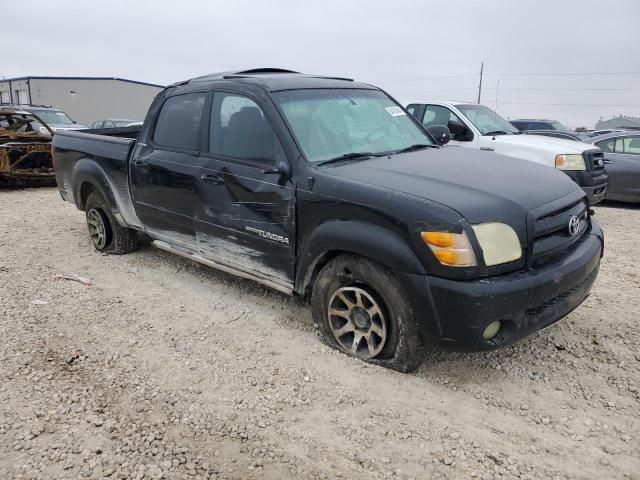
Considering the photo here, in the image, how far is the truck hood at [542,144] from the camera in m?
7.12

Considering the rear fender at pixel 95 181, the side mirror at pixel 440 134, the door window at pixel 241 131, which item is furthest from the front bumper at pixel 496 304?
the rear fender at pixel 95 181

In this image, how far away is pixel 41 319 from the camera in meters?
4.12

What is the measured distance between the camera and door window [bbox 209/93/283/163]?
12.2 feet

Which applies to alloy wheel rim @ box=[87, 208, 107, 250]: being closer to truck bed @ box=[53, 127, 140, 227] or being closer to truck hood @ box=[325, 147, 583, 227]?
truck bed @ box=[53, 127, 140, 227]

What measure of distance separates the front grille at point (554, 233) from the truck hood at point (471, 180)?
96 mm

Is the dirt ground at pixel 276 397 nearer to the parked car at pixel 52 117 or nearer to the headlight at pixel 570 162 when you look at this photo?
the headlight at pixel 570 162

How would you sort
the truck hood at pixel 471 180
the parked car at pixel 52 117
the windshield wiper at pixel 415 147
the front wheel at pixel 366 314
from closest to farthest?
the truck hood at pixel 471 180 → the front wheel at pixel 366 314 → the windshield wiper at pixel 415 147 → the parked car at pixel 52 117

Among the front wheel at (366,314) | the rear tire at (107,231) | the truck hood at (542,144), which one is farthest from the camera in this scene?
the truck hood at (542,144)

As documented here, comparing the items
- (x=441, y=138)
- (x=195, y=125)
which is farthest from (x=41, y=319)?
(x=441, y=138)

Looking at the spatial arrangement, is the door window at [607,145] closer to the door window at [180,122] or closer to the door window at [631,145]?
the door window at [631,145]

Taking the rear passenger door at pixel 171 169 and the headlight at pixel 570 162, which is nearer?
the rear passenger door at pixel 171 169

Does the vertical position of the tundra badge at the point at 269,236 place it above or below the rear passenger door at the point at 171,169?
below

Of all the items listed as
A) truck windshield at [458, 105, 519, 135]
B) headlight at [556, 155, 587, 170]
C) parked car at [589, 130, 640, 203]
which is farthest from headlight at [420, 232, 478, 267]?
parked car at [589, 130, 640, 203]

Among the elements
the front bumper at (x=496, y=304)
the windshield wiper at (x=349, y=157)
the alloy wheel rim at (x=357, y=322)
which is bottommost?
the alloy wheel rim at (x=357, y=322)
